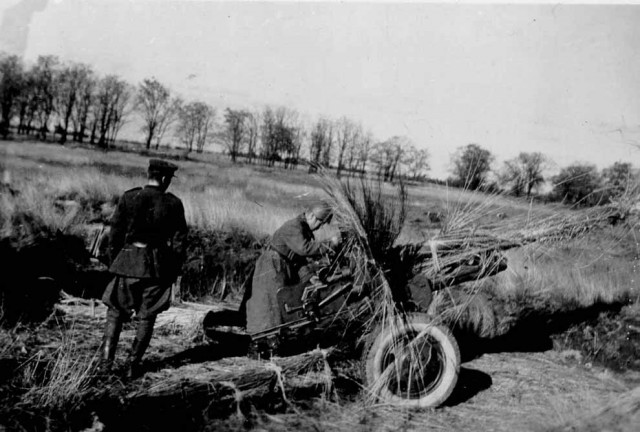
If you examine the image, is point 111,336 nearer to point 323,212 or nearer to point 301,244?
point 301,244

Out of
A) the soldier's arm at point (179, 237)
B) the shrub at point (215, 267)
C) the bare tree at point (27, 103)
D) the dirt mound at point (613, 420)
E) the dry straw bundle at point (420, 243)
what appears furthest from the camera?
the bare tree at point (27, 103)

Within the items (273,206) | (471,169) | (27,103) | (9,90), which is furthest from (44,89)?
(471,169)

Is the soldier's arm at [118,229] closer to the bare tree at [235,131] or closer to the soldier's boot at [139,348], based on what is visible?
the soldier's boot at [139,348]

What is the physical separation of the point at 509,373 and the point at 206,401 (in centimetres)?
291

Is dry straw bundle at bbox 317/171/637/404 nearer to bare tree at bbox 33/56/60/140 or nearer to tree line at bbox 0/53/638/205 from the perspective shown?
tree line at bbox 0/53/638/205

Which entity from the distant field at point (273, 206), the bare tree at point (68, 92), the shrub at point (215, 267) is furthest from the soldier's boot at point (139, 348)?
the bare tree at point (68, 92)

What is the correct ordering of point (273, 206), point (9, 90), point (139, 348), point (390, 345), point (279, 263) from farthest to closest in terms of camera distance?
1. point (273, 206)
2. point (9, 90)
3. point (279, 263)
4. point (139, 348)
5. point (390, 345)

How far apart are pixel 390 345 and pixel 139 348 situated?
1969mm

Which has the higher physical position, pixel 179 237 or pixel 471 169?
pixel 471 169

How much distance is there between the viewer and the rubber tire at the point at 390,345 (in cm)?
367

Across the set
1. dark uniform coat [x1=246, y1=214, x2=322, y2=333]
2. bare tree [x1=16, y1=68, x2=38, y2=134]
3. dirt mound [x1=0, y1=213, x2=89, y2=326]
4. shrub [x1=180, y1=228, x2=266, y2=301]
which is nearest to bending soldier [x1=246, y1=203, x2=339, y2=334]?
dark uniform coat [x1=246, y1=214, x2=322, y2=333]

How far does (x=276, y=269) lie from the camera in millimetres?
4250

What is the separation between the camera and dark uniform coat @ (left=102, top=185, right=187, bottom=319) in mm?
3906

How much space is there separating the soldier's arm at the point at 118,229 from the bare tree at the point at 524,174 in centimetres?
322
